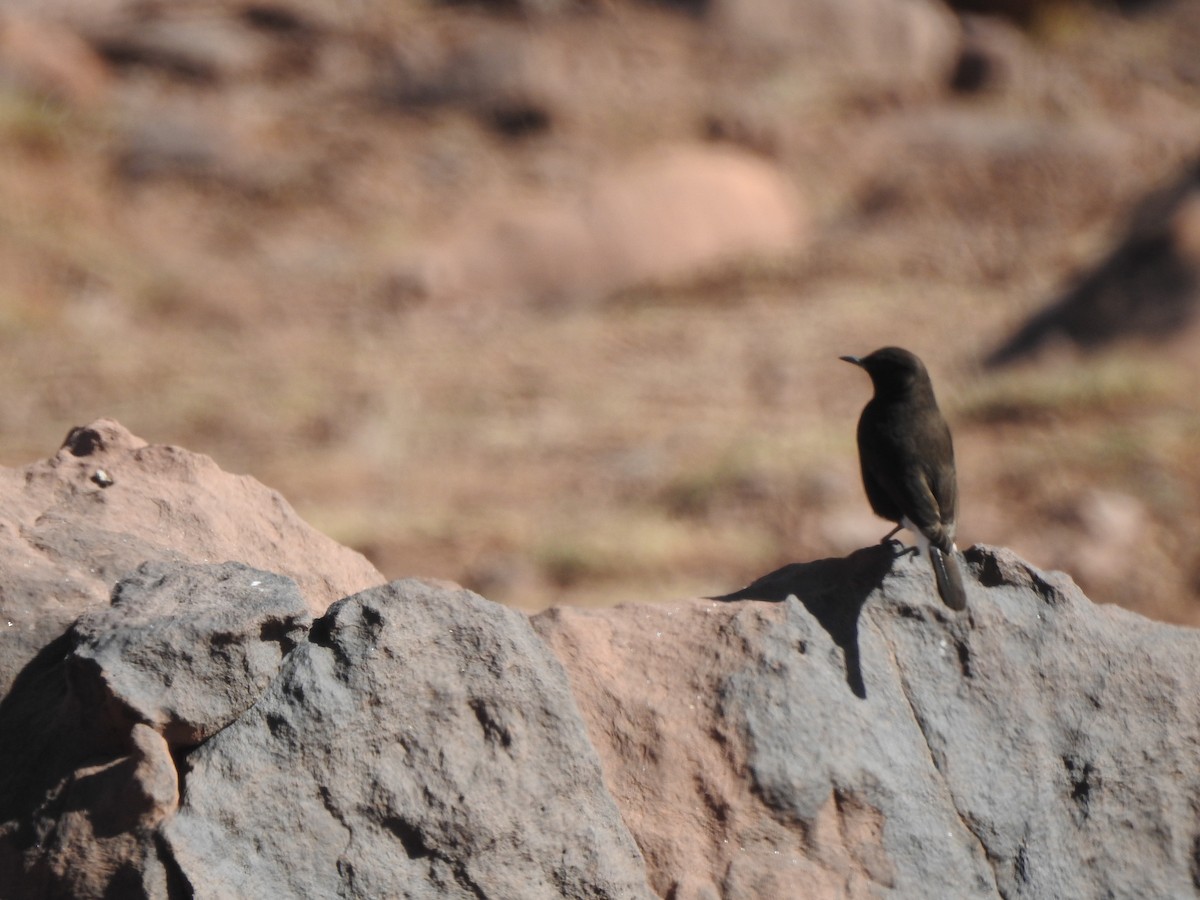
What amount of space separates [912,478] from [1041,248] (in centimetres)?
1194

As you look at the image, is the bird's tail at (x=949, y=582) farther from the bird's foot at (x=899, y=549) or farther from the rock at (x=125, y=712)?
the rock at (x=125, y=712)

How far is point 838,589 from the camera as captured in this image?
11.9 ft

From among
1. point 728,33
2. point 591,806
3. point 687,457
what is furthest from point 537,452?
point 728,33

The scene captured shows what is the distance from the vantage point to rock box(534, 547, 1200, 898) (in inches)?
127

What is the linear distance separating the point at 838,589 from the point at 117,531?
1.76 metres

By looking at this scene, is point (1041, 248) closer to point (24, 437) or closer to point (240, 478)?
point (24, 437)

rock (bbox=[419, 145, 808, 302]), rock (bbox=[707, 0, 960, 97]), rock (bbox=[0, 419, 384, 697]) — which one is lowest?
rock (bbox=[0, 419, 384, 697])

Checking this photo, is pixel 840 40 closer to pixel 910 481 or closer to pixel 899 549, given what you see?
pixel 910 481

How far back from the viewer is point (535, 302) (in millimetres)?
14547

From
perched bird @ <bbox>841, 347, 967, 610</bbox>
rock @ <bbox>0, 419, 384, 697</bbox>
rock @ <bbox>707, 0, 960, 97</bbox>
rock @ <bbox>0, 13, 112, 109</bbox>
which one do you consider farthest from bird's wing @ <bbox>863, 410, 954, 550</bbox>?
rock @ <bbox>707, 0, 960, 97</bbox>

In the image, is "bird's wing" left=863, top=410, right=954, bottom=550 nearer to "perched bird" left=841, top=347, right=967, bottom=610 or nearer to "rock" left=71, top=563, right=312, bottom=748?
"perched bird" left=841, top=347, right=967, bottom=610

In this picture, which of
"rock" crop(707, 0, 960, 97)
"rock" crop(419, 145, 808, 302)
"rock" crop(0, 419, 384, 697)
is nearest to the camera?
"rock" crop(0, 419, 384, 697)

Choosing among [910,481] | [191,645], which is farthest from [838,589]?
[191,645]

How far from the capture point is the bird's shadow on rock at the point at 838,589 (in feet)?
11.5
